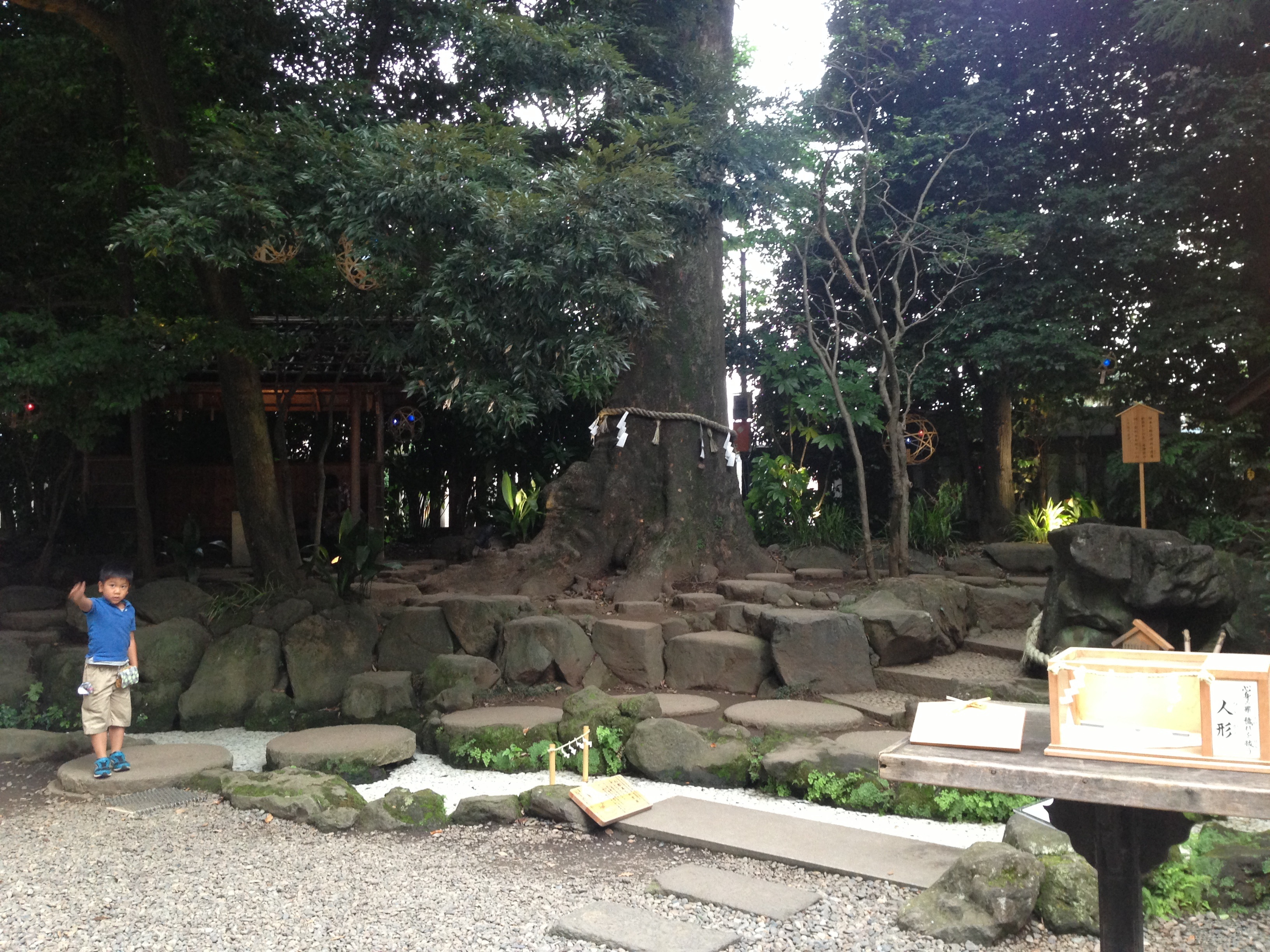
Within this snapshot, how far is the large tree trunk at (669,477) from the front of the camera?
9.77 metres

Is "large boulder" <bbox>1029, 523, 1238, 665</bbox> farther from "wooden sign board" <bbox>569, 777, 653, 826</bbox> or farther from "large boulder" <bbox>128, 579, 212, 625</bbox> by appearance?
"large boulder" <bbox>128, 579, 212, 625</bbox>

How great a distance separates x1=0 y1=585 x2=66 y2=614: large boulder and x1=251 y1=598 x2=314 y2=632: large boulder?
2.43 metres

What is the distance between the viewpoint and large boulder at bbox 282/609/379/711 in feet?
26.3

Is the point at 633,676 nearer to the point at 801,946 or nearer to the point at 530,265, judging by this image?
the point at 530,265

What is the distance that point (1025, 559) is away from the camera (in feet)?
34.6

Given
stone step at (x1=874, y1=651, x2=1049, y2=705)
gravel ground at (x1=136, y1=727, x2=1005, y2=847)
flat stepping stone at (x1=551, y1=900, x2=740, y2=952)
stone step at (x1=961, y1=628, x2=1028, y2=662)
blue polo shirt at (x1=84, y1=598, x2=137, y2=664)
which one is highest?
blue polo shirt at (x1=84, y1=598, x2=137, y2=664)

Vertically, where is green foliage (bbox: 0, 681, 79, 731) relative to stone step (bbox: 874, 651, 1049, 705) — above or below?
below

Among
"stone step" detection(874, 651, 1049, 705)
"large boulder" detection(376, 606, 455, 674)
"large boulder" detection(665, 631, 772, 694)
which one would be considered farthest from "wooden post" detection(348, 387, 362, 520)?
"stone step" detection(874, 651, 1049, 705)

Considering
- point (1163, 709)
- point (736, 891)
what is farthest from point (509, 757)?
point (1163, 709)

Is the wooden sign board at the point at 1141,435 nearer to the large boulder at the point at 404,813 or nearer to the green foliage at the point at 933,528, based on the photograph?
the green foliage at the point at 933,528

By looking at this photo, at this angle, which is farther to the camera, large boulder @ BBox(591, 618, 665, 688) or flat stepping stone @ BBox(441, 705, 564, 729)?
large boulder @ BBox(591, 618, 665, 688)

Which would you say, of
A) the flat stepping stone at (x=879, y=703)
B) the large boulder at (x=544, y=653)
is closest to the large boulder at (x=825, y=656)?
the flat stepping stone at (x=879, y=703)

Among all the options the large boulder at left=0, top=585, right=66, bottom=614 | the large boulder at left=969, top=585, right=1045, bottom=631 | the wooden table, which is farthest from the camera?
the large boulder at left=0, top=585, right=66, bottom=614

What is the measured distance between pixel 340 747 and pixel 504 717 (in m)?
1.13
